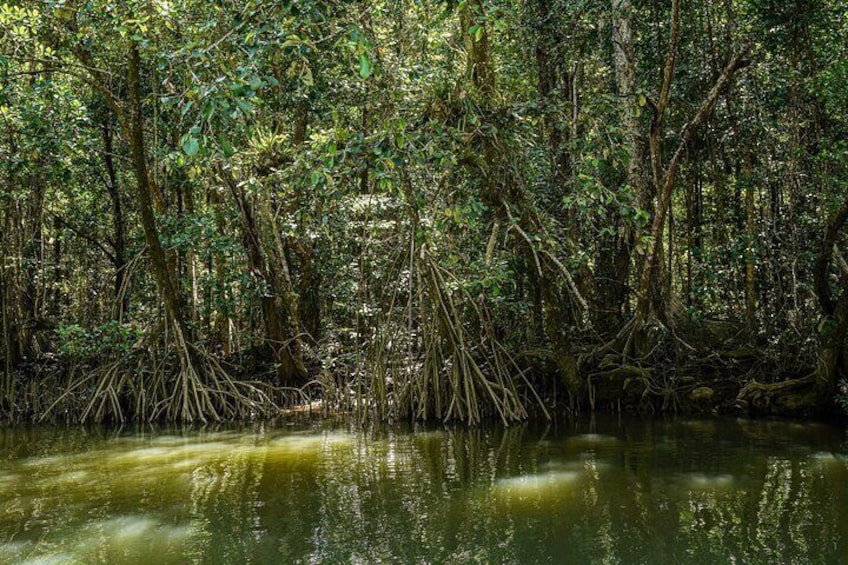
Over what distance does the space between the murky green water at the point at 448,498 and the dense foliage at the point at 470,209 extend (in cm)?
114

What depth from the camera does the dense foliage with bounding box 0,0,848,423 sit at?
248 inches

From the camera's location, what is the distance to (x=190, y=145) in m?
3.08

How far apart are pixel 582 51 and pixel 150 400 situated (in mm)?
6790

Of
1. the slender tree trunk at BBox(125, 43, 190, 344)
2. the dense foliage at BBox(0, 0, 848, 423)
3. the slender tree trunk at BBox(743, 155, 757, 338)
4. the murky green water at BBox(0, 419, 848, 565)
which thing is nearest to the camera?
the murky green water at BBox(0, 419, 848, 565)

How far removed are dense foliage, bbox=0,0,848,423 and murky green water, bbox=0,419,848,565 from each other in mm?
1139

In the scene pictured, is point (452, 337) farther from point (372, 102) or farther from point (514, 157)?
point (372, 102)

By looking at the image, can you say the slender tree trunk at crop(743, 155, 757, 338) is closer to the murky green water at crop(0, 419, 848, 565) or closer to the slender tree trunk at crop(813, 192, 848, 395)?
the slender tree trunk at crop(813, 192, 848, 395)

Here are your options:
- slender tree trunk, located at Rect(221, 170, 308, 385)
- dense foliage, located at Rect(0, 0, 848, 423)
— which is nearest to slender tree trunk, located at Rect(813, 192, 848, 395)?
dense foliage, located at Rect(0, 0, 848, 423)

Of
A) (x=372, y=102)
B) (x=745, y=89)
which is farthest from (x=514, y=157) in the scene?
(x=745, y=89)

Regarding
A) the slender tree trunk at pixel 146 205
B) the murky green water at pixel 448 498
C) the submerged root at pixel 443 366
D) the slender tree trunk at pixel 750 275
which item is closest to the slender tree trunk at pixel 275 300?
the slender tree trunk at pixel 146 205

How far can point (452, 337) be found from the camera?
7.18 meters

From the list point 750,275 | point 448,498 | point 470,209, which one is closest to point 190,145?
point 448,498

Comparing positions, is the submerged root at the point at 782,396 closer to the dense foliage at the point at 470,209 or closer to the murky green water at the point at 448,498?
the dense foliage at the point at 470,209

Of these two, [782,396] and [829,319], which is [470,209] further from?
[782,396]
